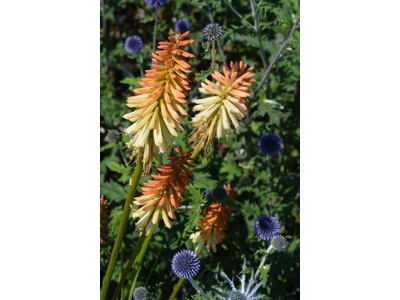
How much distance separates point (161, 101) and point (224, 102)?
21 cm

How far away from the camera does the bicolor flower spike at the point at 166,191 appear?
147cm

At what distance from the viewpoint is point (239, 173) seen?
262cm

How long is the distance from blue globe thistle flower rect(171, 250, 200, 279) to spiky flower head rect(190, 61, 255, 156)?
656 millimetres

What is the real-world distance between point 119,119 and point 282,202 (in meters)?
1.30

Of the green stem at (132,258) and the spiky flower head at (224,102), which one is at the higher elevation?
the spiky flower head at (224,102)

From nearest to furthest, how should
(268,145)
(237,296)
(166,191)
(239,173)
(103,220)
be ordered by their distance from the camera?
1. (166,191)
2. (237,296)
3. (103,220)
4. (268,145)
5. (239,173)

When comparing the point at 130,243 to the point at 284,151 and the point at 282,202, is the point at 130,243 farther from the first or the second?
the point at 284,151

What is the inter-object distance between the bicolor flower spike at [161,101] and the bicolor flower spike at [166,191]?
93 mm

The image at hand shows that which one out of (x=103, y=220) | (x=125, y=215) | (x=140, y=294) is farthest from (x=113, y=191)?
(x=125, y=215)

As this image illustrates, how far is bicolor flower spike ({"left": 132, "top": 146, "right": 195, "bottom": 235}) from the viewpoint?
1.47 m

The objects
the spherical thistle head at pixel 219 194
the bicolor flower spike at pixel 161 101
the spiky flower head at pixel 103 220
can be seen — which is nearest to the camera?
the bicolor flower spike at pixel 161 101

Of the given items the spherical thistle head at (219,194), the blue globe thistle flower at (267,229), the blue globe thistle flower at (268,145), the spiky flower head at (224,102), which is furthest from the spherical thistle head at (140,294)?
the blue globe thistle flower at (268,145)

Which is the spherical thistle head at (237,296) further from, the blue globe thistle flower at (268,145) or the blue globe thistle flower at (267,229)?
the blue globe thistle flower at (268,145)

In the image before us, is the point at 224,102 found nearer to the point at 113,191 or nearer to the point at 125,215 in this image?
the point at 125,215
